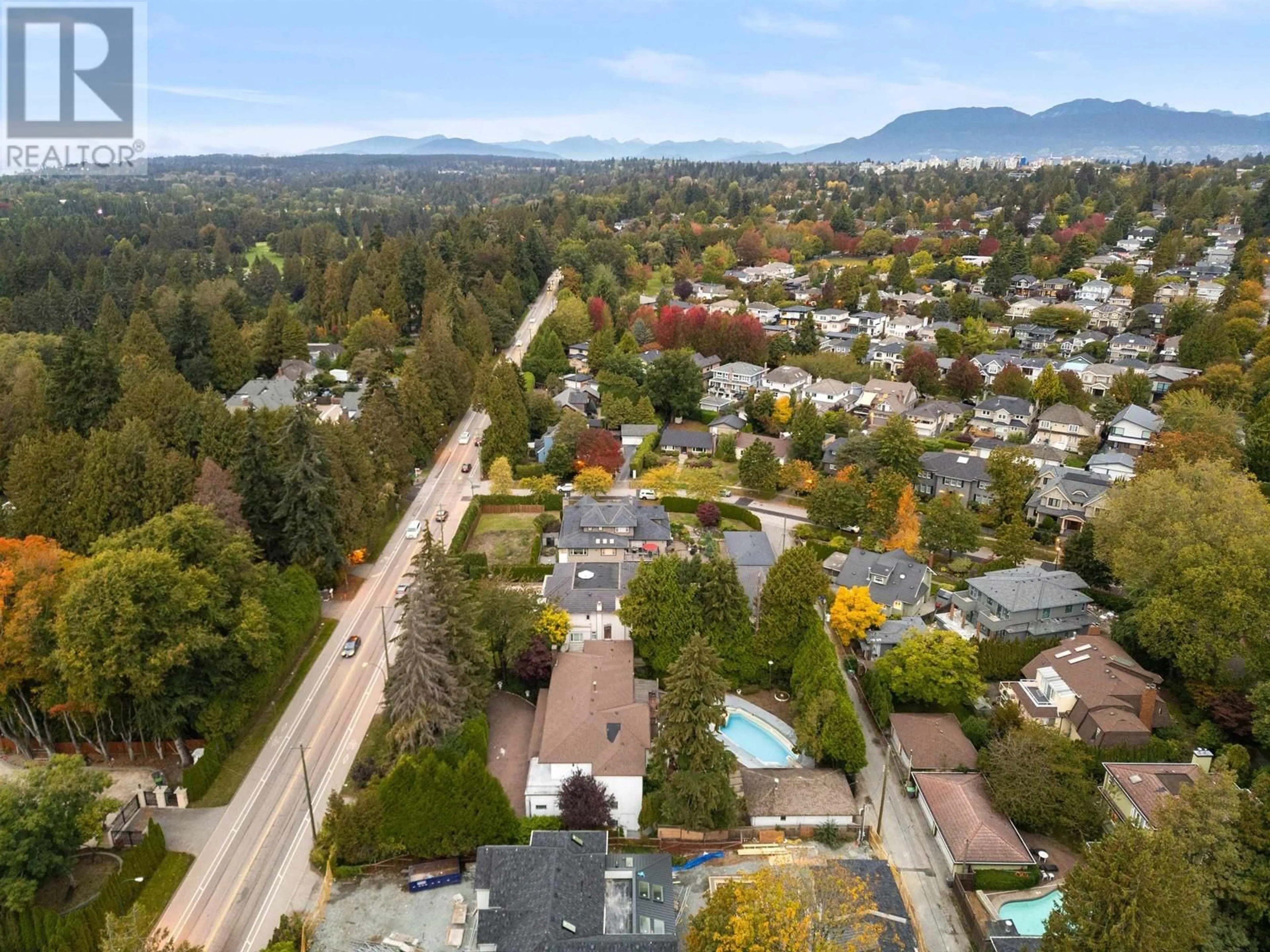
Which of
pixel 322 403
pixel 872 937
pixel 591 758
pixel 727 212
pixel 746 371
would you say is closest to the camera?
pixel 872 937

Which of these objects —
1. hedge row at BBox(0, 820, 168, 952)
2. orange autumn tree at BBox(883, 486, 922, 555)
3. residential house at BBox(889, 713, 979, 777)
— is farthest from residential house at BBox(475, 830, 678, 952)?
orange autumn tree at BBox(883, 486, 922, 555)

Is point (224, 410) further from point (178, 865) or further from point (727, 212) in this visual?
point (727, 212)

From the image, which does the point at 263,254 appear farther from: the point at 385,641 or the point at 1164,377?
the point at 1164,377

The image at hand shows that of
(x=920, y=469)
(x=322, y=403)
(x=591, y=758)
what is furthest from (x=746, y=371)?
(x=591, y=758)

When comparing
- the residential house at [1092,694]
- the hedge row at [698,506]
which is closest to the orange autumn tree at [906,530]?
the hedge row at [698,506]

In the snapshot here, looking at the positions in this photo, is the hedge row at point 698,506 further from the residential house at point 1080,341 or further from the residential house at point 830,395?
the residential house at point 1080,341

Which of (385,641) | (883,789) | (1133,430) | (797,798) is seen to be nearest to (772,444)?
(1133,430)

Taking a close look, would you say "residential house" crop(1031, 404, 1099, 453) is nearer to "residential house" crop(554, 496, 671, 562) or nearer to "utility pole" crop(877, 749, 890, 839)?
"residential house" crop(554, 496, 671, 562)
